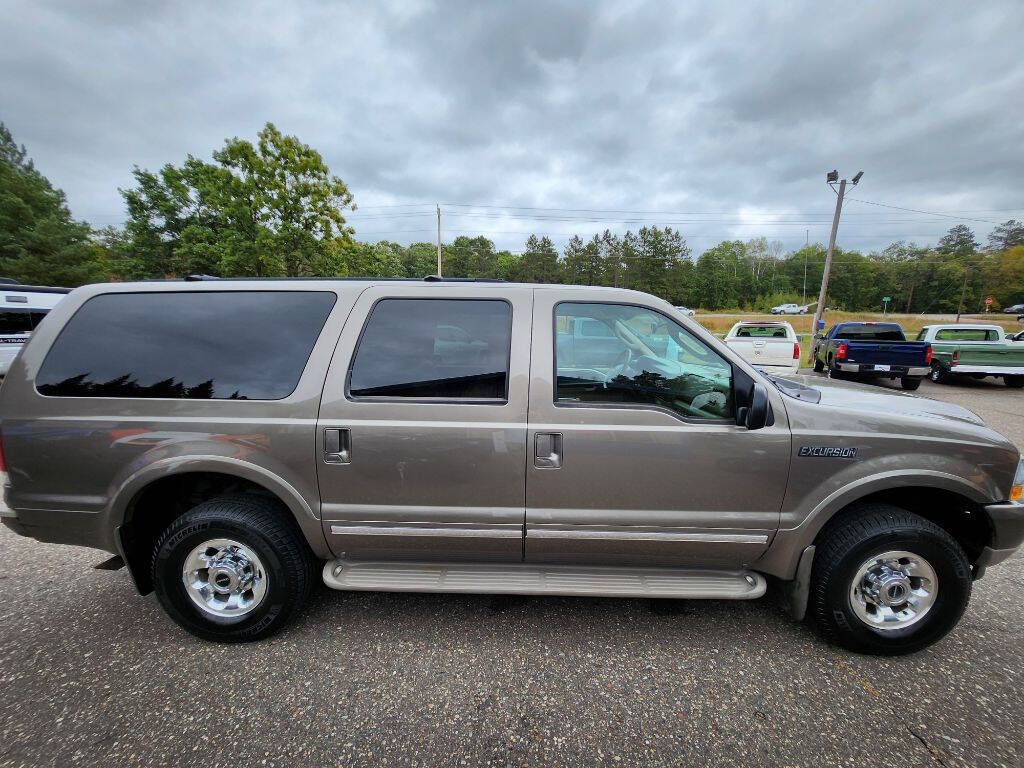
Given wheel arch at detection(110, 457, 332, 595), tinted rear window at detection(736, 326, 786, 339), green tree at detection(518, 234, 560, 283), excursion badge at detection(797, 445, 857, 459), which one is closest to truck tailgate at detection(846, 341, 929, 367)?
tinted rear window at detection(736, 326, 786, 339)

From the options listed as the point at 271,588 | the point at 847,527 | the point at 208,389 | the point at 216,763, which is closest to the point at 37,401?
the point at 208,389

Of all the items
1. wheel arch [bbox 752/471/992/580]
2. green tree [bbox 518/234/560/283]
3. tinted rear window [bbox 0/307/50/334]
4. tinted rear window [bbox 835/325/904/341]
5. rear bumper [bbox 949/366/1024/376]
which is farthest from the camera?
green tree [bbox 518/234/560/283]

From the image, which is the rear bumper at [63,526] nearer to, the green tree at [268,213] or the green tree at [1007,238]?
the green tree at [268,213]

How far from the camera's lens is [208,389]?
2236 millimetres

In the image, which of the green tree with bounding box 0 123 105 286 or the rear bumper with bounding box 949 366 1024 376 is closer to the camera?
the rear bumper with bounding box 949 366 1024 376

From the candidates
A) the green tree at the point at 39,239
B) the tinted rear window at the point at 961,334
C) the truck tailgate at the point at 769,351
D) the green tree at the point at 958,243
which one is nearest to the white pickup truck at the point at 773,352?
the truck tailgate at the point at 769,351

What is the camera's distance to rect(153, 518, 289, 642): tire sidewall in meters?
2.22

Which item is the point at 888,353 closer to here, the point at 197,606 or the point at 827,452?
the point at 827,452

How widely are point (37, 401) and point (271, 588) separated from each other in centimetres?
153

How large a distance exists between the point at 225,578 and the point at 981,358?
1579 centimetres

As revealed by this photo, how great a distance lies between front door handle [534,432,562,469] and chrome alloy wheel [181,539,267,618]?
5.18 feet

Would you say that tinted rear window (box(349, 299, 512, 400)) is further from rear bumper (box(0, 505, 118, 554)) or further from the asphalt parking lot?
rear bumper (box(0, 505, 118, 554))

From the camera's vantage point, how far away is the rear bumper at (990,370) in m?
10.6

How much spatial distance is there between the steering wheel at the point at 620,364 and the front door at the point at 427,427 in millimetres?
469
